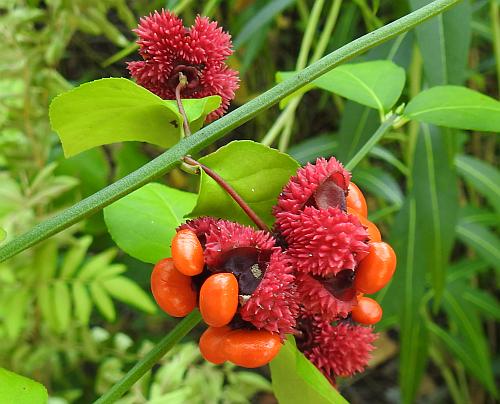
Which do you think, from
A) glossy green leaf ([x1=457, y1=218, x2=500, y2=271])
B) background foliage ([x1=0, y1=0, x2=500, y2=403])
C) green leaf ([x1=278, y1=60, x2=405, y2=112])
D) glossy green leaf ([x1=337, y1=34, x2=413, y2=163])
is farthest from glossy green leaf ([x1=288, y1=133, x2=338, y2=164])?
green leaf ([x1=278, y1=60, x2=405, y2=112])

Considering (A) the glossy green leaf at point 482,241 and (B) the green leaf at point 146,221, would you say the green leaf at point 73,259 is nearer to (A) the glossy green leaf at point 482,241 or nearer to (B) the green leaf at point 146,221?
(B) the green leaf at point 146,221

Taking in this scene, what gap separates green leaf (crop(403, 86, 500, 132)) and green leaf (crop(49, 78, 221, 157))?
0.16 metres

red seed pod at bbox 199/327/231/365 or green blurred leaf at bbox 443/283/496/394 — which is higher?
red seed pod at bbox 199/327/231/365

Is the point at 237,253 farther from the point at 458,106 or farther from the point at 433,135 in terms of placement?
the point at 433,135

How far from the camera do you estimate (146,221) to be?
417 millimetres

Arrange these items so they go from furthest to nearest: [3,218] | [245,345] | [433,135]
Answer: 1. [433,135]
2. [3,218]
3. [245,345]

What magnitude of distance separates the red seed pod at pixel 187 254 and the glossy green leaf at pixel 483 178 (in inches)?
31.2

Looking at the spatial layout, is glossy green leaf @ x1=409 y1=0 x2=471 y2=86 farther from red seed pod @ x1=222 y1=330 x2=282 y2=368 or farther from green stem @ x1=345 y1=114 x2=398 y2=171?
red seed pod @ x1=222 y1=330 x2=282 y2=368

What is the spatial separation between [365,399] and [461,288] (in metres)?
0.43

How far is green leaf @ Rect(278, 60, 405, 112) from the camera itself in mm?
464

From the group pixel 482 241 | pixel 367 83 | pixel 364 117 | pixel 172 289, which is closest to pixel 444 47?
pixel 364 117

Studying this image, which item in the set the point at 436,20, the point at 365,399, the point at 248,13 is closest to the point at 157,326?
the point at 365,399

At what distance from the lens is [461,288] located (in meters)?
1.19

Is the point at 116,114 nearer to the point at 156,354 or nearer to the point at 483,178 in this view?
the point at 156,354
